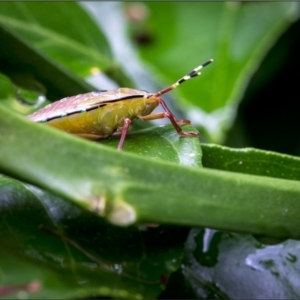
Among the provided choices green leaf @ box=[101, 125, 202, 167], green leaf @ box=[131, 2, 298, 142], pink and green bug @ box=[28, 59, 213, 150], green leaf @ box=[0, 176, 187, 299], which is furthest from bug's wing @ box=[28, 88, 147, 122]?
green leaf @ box=[131, 2, 298, 142]

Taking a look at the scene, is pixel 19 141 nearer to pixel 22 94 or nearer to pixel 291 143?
pixel 22 94

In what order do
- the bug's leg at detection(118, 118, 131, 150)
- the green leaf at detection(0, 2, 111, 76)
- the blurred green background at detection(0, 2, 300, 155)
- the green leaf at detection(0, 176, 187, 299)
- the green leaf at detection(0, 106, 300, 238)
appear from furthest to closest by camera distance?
1. the blurred green background at detection(0, 2, 300, 155)
2. the green leaf at detection(0, 2, 111, 76)
3. the bug's leg at detection(118, 118, 131, 150)
4. the green leaf at detection(0, 176, 187, 299)
5. the green leaf at detection(0, 106, 300, 238)

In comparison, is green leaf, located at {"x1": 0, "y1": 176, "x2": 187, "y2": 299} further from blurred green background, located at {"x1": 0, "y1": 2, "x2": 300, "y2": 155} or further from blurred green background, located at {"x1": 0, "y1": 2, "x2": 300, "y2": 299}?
blurred green background, located at {"x1": 0, "y1": 2, "x2": 300, "y2": 155}

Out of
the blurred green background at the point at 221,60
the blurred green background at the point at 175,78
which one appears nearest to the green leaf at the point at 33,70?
the blurred green background at the point at 175,78

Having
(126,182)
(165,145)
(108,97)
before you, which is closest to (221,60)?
(108,97)

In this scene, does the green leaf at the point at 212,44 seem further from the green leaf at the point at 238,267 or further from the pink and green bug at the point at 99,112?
the green leaf at the point at 238,267

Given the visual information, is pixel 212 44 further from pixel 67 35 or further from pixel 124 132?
pixel 124 132
